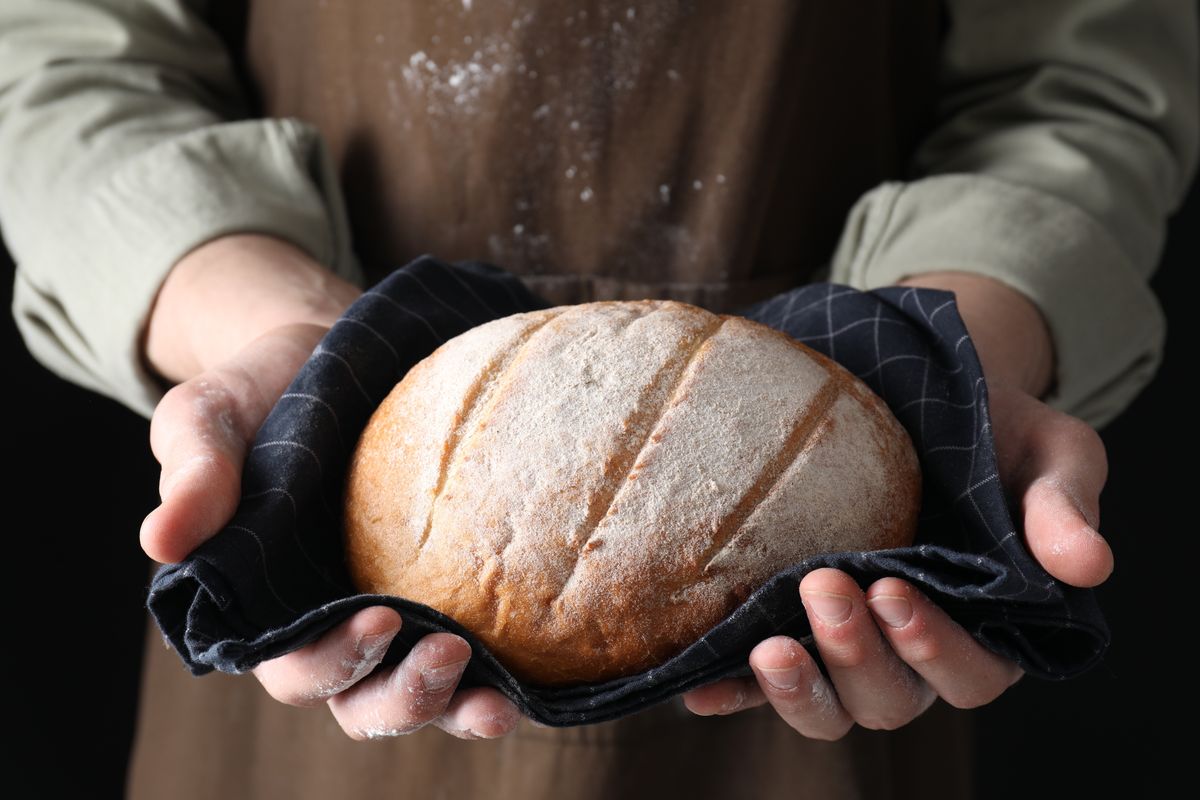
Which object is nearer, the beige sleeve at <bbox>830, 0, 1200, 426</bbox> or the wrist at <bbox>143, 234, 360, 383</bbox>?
the wrist at <bbox>143, 234, 360, 383</bbox>

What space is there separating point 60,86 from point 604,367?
3.00ft

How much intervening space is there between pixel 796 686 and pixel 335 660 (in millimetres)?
347

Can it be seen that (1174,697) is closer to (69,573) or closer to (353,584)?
(353,584)

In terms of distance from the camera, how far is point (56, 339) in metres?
1.42

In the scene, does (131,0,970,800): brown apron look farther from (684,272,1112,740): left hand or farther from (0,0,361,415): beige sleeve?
(684,272,1112,740): left hand

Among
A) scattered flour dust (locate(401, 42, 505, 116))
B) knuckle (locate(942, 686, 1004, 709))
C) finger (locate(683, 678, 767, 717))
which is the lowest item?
knuckle (locate(942, 686, 1004, 709))

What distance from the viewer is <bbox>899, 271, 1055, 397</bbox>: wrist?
1.20 meters

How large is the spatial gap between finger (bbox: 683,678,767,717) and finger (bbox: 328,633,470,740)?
18 centimetres

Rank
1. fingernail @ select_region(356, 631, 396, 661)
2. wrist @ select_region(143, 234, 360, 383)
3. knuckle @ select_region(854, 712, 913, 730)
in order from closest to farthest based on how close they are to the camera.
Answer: fingernail @ select_region(356, 631, 396, 661) → knuckle @ select_region(854, 712, 913, 730) → wrist @ select_region(143, 234, 360, 383)

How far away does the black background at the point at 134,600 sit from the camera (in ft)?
6.57

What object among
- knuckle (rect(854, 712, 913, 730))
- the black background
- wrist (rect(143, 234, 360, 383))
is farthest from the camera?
the black background

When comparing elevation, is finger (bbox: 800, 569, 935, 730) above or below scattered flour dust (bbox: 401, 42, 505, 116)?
below

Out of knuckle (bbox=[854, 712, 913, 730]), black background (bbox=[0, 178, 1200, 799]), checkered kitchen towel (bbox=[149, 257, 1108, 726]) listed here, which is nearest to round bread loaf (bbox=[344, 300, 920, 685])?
checkered kitchen towel (bbox=[149, 257, 1108, 726])

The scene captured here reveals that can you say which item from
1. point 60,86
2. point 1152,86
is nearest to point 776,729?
point 1152,86
